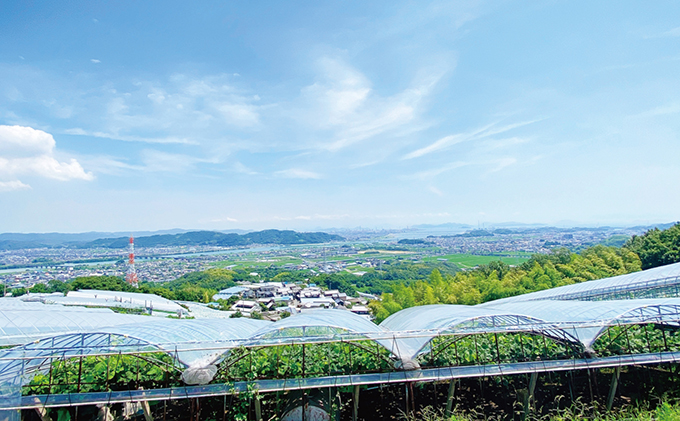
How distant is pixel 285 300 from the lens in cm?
4169

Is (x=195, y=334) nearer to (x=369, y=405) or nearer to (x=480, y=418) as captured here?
(x=369, y=405)

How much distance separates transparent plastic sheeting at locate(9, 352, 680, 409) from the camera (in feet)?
20.1

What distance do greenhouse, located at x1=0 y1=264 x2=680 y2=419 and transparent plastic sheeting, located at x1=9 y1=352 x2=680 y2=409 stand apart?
0.02 metres

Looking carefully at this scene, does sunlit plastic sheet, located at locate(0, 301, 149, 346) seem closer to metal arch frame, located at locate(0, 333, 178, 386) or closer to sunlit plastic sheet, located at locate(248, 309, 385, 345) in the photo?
metal arch frame, located at locate(0, 333, 178, 386)

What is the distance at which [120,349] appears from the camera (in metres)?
6.51

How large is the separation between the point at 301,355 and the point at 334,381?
2.91ft

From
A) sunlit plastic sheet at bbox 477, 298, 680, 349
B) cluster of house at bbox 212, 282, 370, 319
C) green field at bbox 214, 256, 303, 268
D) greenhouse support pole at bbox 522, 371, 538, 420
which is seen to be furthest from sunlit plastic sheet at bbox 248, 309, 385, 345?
green field at bbox 214, 256, 303, 268

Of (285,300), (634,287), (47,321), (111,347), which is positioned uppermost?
(111,347)

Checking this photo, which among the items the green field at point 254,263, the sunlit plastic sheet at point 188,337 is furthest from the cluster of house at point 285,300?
the green field at point 254,263

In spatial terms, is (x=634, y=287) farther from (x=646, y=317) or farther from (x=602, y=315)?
(x=646, y=317)

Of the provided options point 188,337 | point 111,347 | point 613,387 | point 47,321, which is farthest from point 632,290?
point 47,321

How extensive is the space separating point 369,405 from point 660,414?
5.65 metres

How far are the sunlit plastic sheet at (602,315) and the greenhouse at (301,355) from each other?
27mm

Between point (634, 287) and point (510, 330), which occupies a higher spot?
point (510, 330)
